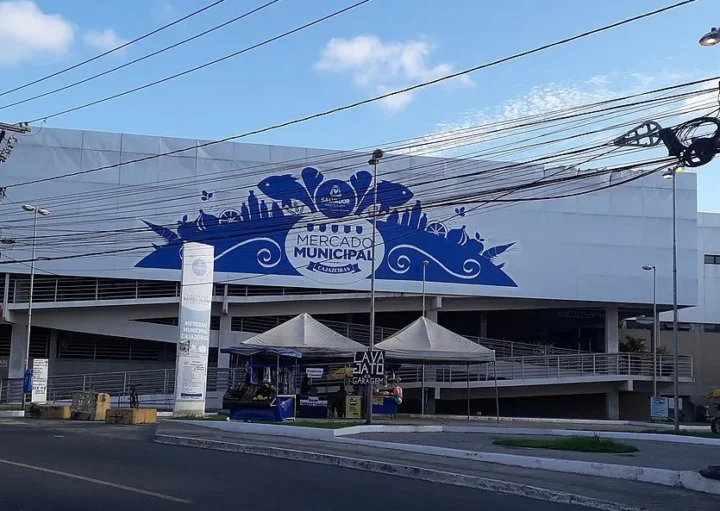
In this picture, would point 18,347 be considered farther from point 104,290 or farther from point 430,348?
point 430,348

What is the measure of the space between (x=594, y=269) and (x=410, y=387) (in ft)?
44.0

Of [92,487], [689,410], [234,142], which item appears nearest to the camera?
[92,487]

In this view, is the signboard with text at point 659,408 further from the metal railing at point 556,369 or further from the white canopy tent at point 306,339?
the white canopy tent at point 306,339

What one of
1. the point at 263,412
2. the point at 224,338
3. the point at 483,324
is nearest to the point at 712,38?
the point at 263,412

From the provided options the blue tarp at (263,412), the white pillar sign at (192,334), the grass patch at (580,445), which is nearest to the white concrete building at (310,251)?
the white pillar sign at (192,334)

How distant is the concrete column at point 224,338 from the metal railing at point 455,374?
1605mm

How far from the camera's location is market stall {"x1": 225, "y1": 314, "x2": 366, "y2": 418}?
33344 millimetres

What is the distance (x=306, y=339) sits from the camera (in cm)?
3409

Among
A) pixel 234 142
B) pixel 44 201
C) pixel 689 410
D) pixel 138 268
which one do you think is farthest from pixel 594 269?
pixel 44 201

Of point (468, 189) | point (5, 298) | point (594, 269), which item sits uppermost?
point (468, 189)

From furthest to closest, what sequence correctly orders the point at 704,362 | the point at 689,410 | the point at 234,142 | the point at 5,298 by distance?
1. the point at 704,362
2. the point at 689,410
3. the point at 234,142
4. the point at 5,298

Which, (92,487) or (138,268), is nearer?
(92,487)

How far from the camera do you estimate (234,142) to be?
48.1 metres

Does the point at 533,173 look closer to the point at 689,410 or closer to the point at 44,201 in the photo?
the point at 689,410
